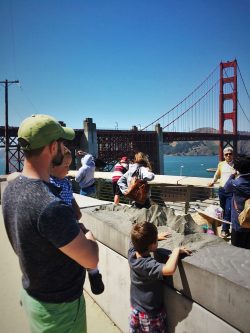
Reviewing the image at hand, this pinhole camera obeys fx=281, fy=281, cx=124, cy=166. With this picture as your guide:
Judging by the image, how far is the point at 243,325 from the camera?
1.37 metres

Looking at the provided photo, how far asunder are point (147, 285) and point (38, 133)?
1.24 m

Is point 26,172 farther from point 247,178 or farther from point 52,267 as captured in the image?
point 247,178

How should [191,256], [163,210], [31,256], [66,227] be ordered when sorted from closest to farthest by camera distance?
[66,227]
[31,256]
[191,256]
[163,210]

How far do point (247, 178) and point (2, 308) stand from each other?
9.84ft

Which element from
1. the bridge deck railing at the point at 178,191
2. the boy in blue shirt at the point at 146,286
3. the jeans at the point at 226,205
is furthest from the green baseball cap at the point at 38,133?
the bridge deck railing at the point at 178,191

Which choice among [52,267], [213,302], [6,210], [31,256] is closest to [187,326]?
[213,302]

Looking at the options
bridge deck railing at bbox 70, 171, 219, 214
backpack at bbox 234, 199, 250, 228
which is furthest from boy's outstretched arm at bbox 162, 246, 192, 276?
bridge deck railing at bbox 70, 171, 219, 214

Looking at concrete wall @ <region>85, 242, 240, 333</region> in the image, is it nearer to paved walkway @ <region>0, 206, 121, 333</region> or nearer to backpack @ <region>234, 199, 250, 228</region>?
paved walkway @ <region>0, 206, 121, 333</region>

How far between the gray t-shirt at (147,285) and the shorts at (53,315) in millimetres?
496

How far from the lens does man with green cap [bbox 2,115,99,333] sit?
4.00 feet

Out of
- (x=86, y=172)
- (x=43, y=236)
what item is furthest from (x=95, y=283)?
(x=86, y=172)

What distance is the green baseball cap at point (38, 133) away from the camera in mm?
1329

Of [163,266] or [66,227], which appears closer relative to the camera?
[66,227]

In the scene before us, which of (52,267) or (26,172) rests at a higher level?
(26,172)
